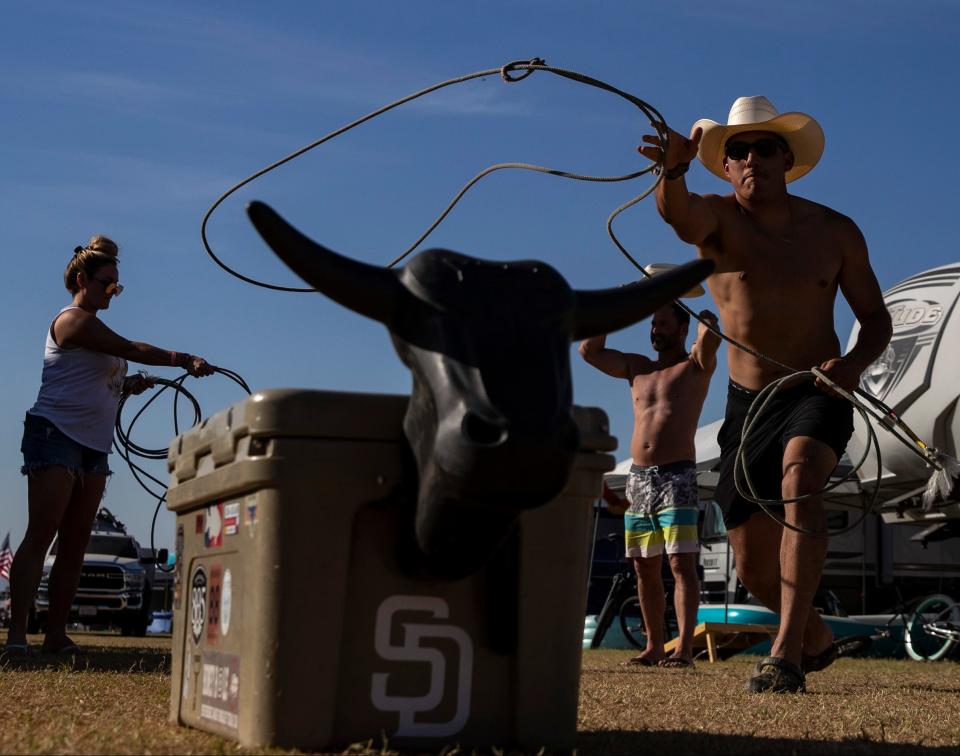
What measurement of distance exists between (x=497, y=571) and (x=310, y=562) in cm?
38

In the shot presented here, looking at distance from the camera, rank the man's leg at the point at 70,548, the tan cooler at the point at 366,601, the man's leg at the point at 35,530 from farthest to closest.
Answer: the man's leg at the point at 70,548, the man's leg at the point at 35,530, the tan cooler at the point at 366,601

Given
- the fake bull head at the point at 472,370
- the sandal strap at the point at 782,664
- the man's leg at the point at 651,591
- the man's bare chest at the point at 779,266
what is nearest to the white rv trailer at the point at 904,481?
the man's leg at the point at 651,591

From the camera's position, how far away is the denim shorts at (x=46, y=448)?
5469 millimetres

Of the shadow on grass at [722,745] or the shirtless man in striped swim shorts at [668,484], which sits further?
the shirtless man in striped swim shorts at [668,484]

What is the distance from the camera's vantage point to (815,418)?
4.54 meters

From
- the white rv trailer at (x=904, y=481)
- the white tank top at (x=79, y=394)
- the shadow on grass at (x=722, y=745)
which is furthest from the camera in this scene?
the white rv trailer at (x=904, y=481)

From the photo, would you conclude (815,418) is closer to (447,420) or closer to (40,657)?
(447,420)

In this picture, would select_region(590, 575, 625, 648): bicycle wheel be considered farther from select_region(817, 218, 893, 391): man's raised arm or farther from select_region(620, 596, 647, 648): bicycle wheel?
select_region(817, 218, 893, 391): man's raised arm

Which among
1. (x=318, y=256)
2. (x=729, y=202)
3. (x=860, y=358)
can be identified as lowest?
(x=318, y=256)

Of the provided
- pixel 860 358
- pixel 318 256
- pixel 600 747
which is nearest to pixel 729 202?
pixel 860 358

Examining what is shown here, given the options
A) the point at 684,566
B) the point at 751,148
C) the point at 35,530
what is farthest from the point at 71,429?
the point at 684,566

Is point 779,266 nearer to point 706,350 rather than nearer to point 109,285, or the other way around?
point 706,350

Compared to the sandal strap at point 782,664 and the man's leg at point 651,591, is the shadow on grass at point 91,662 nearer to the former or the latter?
the sandal strap at point 782,664

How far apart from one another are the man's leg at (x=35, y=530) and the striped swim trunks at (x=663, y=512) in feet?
10.3
